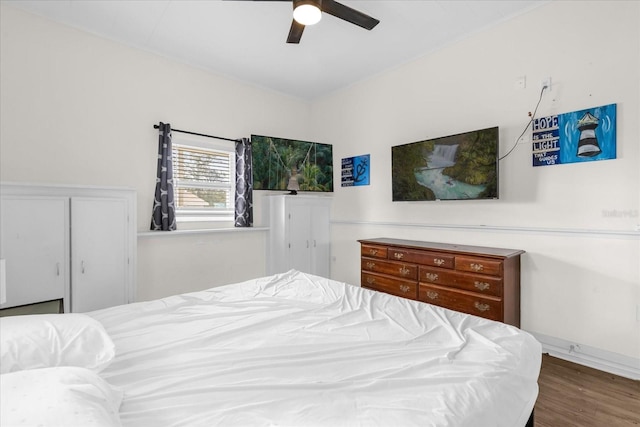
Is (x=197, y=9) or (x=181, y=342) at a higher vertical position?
(x=197, y=9)

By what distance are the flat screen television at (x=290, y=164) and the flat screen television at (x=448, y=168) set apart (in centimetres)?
115

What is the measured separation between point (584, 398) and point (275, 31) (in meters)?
3.64

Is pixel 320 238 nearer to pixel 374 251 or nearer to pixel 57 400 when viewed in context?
pixel 374 251

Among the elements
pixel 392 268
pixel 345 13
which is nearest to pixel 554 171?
pixel 392 268

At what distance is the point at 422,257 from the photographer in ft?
9.68

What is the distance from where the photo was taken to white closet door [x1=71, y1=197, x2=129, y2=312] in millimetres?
2479

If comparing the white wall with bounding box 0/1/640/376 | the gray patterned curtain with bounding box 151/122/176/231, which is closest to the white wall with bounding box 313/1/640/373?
the white wall with bounding box 0/1/640/376

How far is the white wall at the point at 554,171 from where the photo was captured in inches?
89.0

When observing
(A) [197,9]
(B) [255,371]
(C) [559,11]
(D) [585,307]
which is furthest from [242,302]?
(C) [559,11]

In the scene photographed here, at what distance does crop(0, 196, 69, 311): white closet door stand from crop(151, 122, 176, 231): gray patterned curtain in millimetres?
882

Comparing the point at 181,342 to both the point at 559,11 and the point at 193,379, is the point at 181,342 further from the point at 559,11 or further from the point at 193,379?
the point at 559,11

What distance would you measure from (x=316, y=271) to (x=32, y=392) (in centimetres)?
361

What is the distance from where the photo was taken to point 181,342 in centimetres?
137

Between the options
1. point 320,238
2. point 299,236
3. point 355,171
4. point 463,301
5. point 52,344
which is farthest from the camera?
point 320,238
